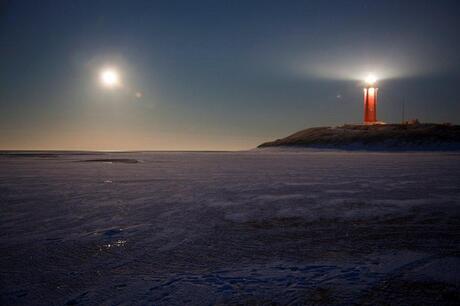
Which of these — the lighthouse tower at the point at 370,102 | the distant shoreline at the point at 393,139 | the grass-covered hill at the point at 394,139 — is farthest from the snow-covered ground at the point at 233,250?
the lighthouse tower at the point at 370,102

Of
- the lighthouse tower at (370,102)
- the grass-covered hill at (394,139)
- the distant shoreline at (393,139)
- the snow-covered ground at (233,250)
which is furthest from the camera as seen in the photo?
the lighthouse tower at (370,102)

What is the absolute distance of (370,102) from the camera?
47.9 meters

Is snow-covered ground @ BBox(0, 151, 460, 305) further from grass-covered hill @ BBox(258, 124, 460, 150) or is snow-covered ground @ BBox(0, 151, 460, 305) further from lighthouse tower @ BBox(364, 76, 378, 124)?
lighthouse tower @ BBox(364, 76, 378, 124)

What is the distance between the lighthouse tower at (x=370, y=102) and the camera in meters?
47.7

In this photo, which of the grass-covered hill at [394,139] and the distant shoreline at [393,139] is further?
the grass-covered hill at [394,139]

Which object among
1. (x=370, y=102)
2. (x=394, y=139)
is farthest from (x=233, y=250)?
(x=370, y=102)

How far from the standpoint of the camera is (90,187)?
6.07m

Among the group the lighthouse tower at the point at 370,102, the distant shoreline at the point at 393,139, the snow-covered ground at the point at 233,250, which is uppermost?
the lighthouse tower at the point at 370,102

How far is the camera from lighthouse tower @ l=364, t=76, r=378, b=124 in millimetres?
47688

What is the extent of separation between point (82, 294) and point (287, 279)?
1154mm

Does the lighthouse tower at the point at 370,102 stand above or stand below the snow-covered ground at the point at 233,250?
above

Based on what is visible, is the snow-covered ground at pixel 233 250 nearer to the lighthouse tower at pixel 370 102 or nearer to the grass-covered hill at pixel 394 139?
the grass-covered hill at pixel 394 139

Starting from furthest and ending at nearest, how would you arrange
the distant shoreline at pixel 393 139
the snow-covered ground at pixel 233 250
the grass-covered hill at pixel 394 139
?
the grass-covered hill at pixel 394 139
the distant shoreline at pixel 393 139
the snow-covered ground at pixel 233 250

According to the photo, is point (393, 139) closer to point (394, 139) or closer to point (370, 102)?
point (394, 139)
